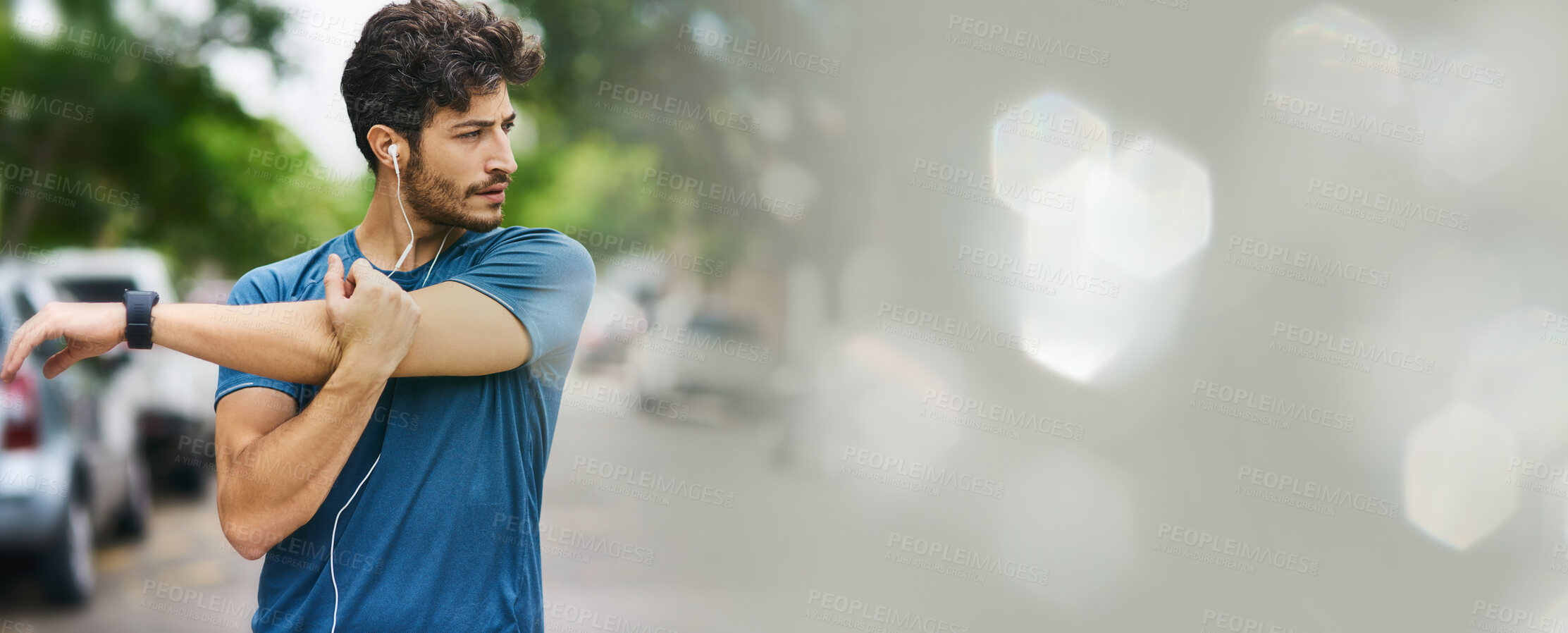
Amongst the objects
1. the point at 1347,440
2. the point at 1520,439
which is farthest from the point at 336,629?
the point at 1520,439

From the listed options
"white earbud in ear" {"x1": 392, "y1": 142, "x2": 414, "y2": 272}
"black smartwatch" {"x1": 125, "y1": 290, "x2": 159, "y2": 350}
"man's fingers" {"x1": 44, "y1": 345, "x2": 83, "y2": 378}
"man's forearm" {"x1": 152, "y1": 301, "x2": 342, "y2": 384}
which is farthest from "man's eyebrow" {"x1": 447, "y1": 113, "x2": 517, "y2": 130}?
"man's fingers" {"x1": 44, "y1": 345, "x2": 83, "y2": 378}

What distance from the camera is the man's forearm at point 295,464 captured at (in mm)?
1530

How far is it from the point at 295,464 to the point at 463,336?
0.99 feet

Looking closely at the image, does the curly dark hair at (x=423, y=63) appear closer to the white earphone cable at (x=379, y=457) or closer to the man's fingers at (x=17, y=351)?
the white earphone cable at (x=379, y=457)

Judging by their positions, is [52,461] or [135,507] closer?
[52,461]

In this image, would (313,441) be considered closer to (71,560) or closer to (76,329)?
(76,329)

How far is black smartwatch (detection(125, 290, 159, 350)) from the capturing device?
1507 mm

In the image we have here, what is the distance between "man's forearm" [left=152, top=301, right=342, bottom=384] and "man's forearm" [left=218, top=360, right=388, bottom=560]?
0.06 meters

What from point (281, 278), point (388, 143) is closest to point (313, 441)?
point (281, 278)

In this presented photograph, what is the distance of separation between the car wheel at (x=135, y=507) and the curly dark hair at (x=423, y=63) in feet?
20.5

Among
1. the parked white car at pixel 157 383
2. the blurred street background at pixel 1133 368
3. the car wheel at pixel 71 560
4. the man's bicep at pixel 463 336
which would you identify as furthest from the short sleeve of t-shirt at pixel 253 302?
the parked white car at pixel 157 383

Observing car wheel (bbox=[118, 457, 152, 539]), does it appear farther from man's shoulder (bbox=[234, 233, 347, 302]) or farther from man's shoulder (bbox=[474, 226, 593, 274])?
man's shoulder (bbox=[474, 226, 593, 274])

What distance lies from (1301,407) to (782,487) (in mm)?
5784

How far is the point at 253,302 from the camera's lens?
1782 mm
